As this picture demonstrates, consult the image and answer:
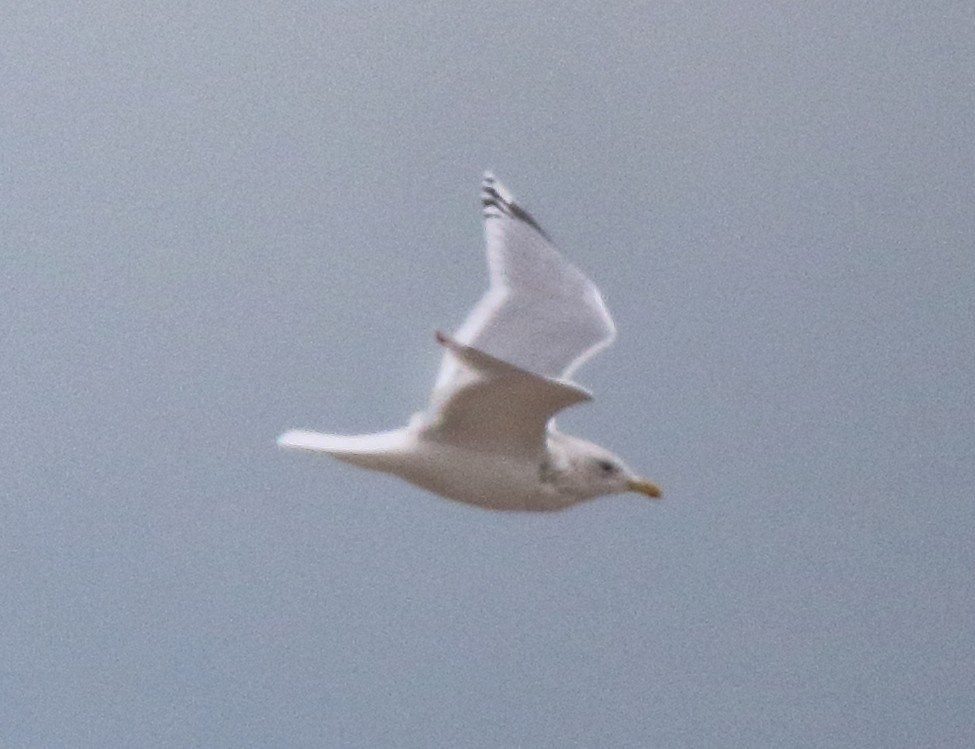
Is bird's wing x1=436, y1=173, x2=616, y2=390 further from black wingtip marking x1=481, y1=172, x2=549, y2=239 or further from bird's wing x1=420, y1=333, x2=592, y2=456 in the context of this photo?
bird's wing x1=420, y1=333, x2=592, y2=456

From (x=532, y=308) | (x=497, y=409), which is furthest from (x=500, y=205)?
(x=497, y=409)

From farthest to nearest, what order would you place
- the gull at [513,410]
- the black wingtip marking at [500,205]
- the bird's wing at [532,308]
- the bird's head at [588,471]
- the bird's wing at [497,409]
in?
the black wingtip marking at [500,205], the bird's wing at [532,308], the bird's head at [588,471], the gull at [513,410], the bird's wing at [497,409]

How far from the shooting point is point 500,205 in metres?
4.45

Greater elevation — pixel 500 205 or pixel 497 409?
pixel 500 205

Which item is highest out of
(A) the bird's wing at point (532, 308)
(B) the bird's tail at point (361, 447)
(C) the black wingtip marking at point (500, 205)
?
(C) the black wingtip marking at point (500, 205)

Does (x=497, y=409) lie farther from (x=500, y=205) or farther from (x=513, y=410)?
(x=500, y=205)

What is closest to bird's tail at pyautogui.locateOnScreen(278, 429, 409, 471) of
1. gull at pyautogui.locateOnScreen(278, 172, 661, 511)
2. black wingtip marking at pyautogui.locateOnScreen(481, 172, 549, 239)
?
gull at pyautogui.locateOnScreen(278, 172, 661, 511)

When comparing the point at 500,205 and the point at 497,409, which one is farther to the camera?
the point at 500,205

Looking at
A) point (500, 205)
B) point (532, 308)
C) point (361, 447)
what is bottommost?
point (361, 447)

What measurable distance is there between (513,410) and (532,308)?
66 centimetres

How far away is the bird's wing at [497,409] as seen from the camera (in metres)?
3.38

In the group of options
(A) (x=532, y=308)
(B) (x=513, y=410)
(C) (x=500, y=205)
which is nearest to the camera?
Answer: (B) (x=513, y=410)

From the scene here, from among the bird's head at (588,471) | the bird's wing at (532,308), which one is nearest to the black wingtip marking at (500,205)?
the bird's wing at (532,308)

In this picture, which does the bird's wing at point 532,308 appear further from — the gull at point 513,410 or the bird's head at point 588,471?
the bird's head at point 588,471
